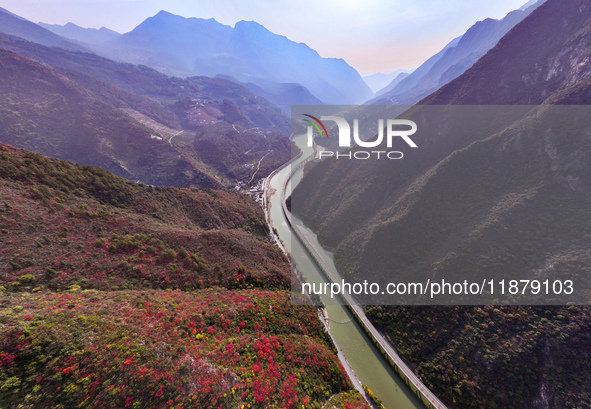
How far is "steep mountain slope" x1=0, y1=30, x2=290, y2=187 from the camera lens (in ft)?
261

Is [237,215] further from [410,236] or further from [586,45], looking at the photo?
[586,45]

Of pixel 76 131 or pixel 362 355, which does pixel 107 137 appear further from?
pixel 362 355

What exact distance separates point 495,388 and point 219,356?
3175 centimetres

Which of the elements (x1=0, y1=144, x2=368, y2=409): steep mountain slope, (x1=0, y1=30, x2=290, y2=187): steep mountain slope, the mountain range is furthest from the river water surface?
(x1=0, y1=30, x2=290, y2=187): steep mountain slope

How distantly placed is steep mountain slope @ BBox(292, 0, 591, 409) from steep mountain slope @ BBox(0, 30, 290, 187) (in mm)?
66749

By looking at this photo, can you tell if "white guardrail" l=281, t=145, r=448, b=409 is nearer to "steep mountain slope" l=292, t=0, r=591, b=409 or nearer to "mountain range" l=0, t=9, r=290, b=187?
"steep mountain slope" l=292, t=0, r=591, b=409

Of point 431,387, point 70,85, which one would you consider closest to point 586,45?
point 431,387

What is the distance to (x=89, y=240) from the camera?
1168 inches

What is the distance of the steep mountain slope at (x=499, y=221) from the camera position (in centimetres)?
2459

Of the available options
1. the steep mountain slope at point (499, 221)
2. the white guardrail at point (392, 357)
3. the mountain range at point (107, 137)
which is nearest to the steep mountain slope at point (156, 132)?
the mountain range at point (107, 137)

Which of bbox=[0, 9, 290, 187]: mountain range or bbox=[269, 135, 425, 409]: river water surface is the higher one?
bbox=[0, 9, 290, 187]: mountain range

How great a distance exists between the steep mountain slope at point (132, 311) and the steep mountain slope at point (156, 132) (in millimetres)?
47135

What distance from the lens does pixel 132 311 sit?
2208cm

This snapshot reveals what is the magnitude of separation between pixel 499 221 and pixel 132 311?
171 feet
